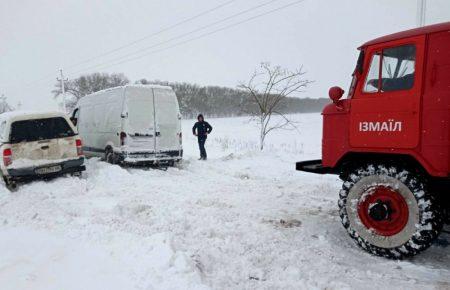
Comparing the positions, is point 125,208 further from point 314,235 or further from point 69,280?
point 314,235

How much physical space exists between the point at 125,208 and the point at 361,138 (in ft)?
13.3

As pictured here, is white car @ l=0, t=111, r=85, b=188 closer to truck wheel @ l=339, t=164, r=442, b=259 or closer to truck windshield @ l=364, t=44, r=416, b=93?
truck wheel @ l=339, t=164, r=442, b=259

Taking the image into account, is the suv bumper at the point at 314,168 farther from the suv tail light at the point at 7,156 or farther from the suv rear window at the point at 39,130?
the suv tail light at the point at 7,156

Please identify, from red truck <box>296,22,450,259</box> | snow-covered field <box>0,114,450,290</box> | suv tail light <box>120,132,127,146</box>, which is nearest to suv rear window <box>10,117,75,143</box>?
snow-covered field <box>0,114,450,290</box>

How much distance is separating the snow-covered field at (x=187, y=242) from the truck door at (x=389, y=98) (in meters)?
1.47

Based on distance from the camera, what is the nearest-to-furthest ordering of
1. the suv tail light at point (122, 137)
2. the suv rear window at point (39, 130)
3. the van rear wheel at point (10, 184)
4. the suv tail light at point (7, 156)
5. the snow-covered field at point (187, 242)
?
the snow-covered field at point (187, 242) → the suv tail light at point (7, 156) → the van rear wheel at point (10, 184) → the suv rear window at point (39, 130) → the suv tail light at point (122, 137)

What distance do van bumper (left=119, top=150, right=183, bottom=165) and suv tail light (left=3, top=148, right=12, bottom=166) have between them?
2894mm

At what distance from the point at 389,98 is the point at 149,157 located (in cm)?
772

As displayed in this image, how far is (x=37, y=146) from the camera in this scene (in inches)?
344

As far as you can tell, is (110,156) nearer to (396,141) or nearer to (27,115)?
(27,115)

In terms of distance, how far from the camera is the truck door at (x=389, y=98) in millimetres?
4285

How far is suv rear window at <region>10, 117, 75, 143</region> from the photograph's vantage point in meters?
8.64

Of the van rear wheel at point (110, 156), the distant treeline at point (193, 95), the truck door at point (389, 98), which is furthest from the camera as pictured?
the distant treeline at point (193, 95)

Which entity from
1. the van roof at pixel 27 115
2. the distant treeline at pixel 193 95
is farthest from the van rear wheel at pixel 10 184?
the distant treeline at pixel 193 95
